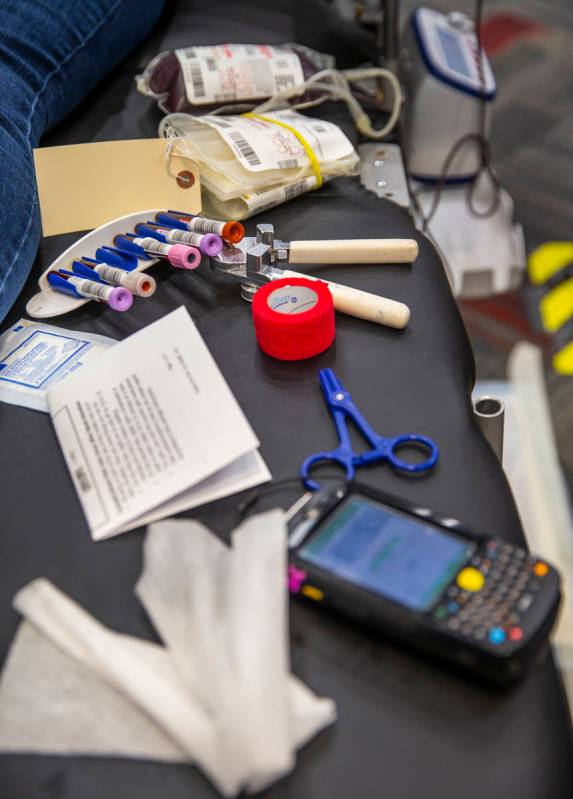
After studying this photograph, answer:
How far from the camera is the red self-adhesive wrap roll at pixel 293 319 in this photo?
2.22 ft

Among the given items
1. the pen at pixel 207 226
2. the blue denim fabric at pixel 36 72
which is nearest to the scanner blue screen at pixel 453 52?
the blue denim fabric at pixel 36 72

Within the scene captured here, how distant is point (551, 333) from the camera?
1560 millimetres

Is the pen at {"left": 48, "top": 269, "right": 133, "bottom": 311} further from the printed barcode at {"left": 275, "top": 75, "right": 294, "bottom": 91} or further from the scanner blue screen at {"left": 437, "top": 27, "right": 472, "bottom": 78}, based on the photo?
the scanner blue screen at {"left": 437, "top": 27, "right": 472, "bottom": 78}

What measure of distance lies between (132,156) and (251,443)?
0.44m

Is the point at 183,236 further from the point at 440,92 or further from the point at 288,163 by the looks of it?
the point at 440,92

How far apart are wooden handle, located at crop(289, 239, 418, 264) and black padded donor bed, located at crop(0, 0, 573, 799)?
0.04 ft

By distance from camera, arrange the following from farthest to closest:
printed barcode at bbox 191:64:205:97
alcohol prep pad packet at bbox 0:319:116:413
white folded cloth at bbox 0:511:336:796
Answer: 1. printed barcode at bbox 191:64:205:97
2. alcohol prep pad packet at bbox 0:319:116:413
3. white folded cloth at bbox 0:511:336:796

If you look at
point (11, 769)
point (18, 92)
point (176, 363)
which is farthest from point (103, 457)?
point (18, 92)

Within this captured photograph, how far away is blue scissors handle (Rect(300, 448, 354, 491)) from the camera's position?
1.92 feet

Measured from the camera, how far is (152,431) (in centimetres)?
62

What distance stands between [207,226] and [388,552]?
1.38 ft

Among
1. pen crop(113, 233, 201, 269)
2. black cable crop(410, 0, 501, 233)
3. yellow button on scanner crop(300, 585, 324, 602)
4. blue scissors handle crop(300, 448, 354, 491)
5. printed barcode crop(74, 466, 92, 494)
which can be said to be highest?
pen crop(113, 233, 201, 269)

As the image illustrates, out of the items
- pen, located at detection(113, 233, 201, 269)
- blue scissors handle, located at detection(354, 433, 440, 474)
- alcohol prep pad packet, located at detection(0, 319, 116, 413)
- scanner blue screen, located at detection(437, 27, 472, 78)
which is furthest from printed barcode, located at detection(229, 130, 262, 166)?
scanner blue screen, located at detection(437, 27, 472, 78)

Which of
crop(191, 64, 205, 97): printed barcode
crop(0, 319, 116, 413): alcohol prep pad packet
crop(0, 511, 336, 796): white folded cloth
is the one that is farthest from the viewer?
crop(191, 64, 205, 97): printed barcode
